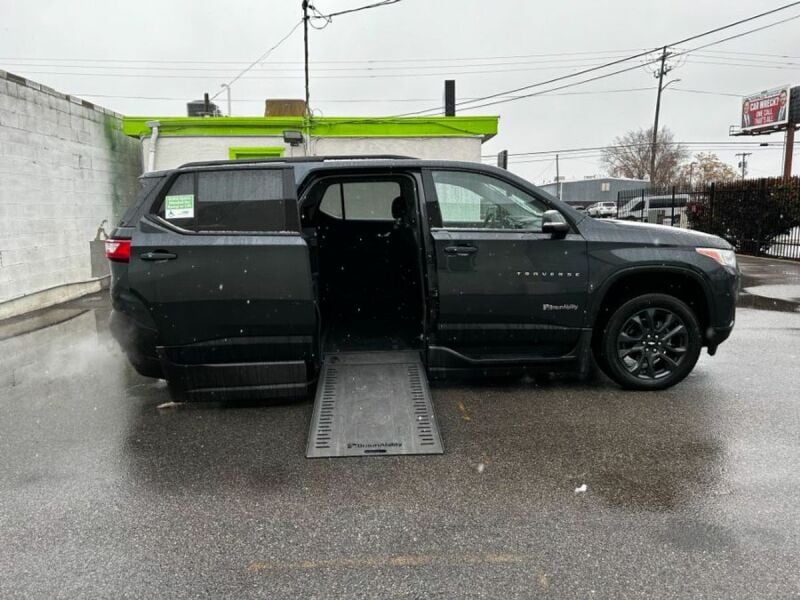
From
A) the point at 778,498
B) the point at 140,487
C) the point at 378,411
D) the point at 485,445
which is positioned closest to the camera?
the point at 778,498

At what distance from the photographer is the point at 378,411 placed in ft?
13.6

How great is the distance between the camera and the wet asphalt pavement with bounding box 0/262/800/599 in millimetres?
2496

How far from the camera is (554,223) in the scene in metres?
4.38

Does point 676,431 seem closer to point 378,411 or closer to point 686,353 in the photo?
point 686,353

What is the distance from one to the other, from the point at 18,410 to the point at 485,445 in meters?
3.67

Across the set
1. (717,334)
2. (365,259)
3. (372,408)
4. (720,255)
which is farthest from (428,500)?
(365,259)

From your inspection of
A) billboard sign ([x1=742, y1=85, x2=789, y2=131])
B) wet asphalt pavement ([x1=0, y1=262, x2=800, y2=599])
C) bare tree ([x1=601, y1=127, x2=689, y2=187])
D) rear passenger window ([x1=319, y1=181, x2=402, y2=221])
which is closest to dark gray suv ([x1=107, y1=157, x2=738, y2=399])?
wet asphalt pavement ([x1=0, y1=262, x2=800, y2=599])

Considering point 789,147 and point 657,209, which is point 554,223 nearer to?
point 657,209

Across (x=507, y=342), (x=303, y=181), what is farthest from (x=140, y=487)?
(x=507, y=342)

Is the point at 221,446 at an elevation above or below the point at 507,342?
below

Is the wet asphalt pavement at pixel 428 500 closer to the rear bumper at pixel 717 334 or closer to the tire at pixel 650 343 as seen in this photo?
the tire at pixel 650 343

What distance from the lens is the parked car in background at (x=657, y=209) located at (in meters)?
23.2

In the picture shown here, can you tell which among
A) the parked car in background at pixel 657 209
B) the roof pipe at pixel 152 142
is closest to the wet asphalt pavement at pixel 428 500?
the roof pipe at pixel 152 142

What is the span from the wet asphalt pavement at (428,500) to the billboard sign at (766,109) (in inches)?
1489
